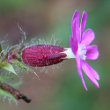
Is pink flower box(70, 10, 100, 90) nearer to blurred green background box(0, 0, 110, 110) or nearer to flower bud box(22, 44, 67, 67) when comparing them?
flower bud box(22, 44, 67, 67)

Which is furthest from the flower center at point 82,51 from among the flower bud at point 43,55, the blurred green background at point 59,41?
the blurred green background at point 59,41

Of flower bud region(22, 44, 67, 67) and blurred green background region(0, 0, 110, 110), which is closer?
flower bud region(22, 44, 67, 67)

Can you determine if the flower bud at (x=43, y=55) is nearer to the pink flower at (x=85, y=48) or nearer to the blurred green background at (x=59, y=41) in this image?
the pink flower at (x=85, y=48)

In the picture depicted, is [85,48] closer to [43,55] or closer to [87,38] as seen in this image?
[87,38]

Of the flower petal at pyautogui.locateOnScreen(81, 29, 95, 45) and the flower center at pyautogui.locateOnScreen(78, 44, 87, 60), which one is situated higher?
the flower petal at pyautogui.locateOnScreen(81, 29, 95, 45)

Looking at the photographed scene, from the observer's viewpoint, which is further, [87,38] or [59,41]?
[59,41]

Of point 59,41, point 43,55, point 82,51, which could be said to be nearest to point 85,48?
point 82,51

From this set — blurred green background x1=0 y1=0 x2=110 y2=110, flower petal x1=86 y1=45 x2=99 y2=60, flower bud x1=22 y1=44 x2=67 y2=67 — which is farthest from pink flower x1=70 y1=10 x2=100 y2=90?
blurred green background x1=0 y1=0 x2=110 y2=110
